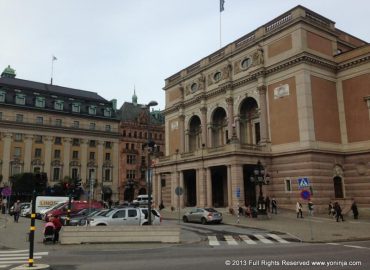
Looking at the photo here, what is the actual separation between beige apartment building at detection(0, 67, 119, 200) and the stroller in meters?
53.2

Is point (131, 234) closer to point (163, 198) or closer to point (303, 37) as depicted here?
point (303, 37)

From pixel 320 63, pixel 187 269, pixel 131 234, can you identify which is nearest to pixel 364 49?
pixel 320 63

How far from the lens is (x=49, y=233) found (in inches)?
765

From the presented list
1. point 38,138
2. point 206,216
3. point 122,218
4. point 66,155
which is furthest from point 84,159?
point 122,218

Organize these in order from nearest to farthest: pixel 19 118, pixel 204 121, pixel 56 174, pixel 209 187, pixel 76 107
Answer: pixel 209 187, pixel 204 121, pixel 19 118, pixel 56 174, pixel 76 107

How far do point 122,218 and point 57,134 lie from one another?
57980 mm

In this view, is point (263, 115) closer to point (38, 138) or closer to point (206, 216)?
point (206, 216)

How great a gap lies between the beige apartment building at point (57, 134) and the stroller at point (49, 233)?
174 ft

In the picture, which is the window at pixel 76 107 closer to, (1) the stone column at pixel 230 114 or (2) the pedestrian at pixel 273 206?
(1) the stone column at pixel 230 114

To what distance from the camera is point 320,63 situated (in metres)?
41.9

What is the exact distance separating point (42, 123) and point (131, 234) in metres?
62.7

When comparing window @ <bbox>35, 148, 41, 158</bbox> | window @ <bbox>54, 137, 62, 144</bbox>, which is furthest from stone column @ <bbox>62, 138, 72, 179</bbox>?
window @ <bbox>35, 148, 41, 158</bbox>

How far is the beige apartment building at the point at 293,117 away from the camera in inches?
1564

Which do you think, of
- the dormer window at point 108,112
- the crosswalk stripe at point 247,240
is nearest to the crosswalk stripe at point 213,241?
the crosswalk stripe at point 247,240
